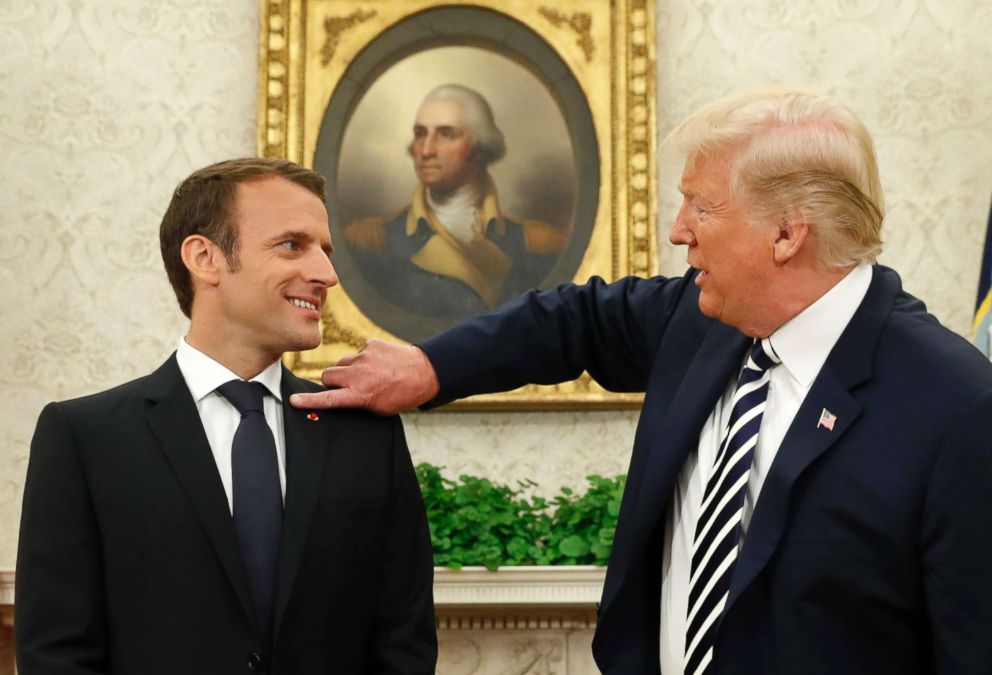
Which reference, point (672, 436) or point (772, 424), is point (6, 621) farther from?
point (772, 424)

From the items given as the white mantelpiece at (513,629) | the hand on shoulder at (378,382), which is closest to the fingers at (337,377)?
the hand on shoulder at (378,382)

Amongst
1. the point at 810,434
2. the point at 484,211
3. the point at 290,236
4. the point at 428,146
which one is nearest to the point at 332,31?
the point at 428,146

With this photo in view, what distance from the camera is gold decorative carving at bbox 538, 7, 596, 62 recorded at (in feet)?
15.2

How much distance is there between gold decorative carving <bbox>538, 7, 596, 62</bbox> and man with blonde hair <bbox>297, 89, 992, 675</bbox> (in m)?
2.24

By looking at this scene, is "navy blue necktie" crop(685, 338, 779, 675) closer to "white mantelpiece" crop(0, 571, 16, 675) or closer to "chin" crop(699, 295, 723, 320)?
"chin" crop(699, 295, 723, 320)

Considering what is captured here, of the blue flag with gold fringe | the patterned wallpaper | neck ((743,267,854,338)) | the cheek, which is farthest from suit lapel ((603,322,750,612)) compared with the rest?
the cheek

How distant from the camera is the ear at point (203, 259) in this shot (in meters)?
2.38

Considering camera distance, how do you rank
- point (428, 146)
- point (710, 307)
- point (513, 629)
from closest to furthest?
point (710, 307), point (513, 629), point (428, 146)

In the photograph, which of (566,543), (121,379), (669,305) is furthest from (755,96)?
(121,379)

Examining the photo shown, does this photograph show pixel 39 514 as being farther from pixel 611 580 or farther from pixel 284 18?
pixel 284 18

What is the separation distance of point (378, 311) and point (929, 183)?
2.18 metres

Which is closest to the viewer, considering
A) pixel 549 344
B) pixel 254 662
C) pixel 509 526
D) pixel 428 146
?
pixel 254 662

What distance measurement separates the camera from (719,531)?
2.11 metres

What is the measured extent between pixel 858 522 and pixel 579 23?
3.10 meters
